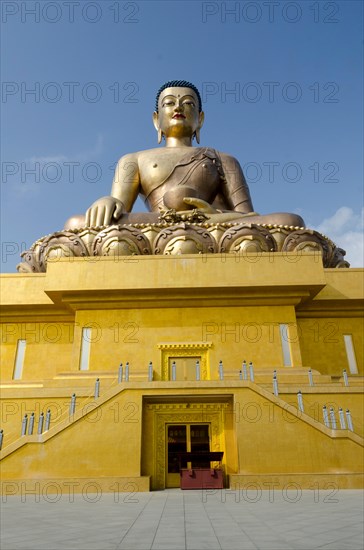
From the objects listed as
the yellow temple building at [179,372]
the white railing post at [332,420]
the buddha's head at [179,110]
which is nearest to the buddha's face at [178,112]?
the buddha's head at [179,110]

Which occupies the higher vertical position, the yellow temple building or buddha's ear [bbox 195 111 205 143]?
buddha's ear [bbox 195 111 205 143]

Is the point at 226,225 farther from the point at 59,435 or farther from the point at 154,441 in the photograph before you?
the point at 59,435

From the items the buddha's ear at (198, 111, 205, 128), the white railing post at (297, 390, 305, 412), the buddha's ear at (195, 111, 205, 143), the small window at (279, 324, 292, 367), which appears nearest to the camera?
the white railing post at (297, 390, 305, 412)

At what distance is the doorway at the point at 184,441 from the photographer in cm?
710

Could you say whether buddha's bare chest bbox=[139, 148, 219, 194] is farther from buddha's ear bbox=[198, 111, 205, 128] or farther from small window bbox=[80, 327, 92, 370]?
small window bbox=[80, 327, 92, 370]

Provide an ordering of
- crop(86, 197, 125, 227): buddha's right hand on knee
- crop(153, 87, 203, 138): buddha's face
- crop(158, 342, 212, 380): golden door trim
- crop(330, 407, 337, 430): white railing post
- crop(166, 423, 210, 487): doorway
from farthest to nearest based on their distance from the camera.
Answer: crop(153, 87, 203, 138): buddha's face < crop(86, 197, 125, 227): buddha's right hand on knee < crop(158, 342, 212, 380): golden door trim < crop(166, 423, 210, 487): doorway < crop(330, 407, 337, 430): white railing post

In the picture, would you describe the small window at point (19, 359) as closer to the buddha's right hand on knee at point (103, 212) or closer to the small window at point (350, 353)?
the buddha's right hand on knee at point (103, 212)

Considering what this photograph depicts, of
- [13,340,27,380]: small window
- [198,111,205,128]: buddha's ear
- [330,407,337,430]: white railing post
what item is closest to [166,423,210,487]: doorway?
[330,407,337,430]: white railing post

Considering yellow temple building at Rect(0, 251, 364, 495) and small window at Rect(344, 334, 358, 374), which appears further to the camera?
small window at Rect(344, 334, 358, 374)

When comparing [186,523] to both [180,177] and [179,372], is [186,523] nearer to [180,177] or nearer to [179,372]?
[179,372]

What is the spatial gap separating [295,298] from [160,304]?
2885 mm

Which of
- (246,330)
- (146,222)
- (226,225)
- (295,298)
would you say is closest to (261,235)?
(226,225)

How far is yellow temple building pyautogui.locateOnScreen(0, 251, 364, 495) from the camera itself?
639cm

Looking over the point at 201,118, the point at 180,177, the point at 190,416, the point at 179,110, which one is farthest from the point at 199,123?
the point at 190,416
